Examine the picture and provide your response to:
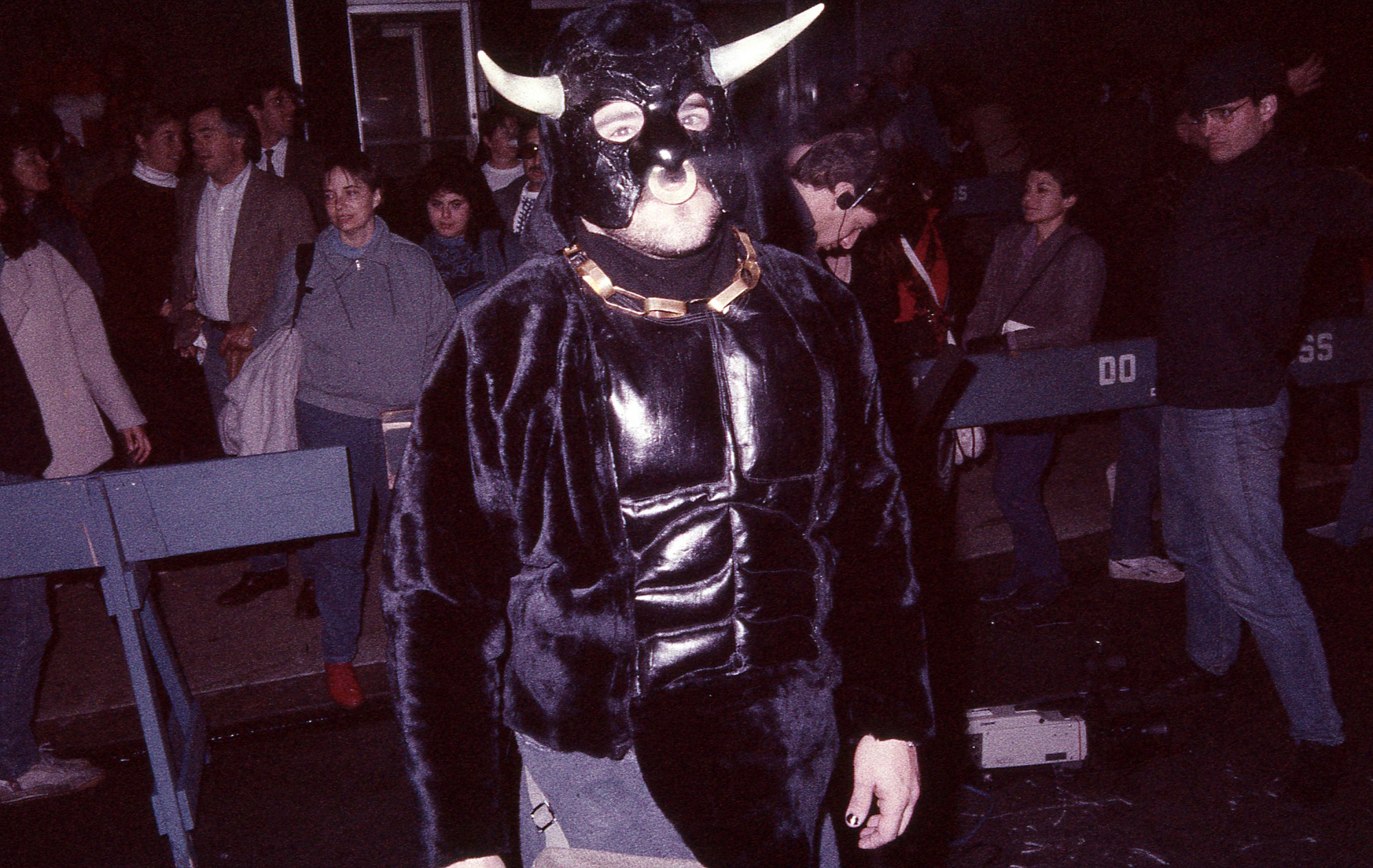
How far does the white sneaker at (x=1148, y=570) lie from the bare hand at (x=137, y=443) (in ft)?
14.9

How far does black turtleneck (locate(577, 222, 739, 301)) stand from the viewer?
5.58 feet

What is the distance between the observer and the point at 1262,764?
3822 mm

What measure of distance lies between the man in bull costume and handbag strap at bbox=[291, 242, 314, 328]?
291 centimetres

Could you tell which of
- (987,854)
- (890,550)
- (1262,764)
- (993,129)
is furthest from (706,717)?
(993,129)

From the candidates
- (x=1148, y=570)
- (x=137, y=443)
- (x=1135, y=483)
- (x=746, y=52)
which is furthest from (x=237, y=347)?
(x=1148, y=570)

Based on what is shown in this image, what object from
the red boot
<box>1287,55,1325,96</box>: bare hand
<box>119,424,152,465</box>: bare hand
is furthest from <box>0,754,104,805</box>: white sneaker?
<box>1287,55,1325,96</box>: bare hand

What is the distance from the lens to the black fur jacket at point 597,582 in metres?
1.61

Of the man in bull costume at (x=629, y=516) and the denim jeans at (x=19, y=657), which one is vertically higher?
the man in bull costume at (x=629, y=516)

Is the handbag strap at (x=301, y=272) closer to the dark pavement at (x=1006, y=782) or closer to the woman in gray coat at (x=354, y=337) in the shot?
the woman in gray coat at (x=354, y=337)

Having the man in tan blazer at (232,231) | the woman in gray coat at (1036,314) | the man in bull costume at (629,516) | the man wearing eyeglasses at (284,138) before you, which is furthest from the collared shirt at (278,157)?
the man in bull costume at (629,516)

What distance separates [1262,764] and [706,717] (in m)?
3.02

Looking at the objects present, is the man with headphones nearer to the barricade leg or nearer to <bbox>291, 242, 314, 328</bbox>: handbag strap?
<bbox>291, 242, 314, 328</bbox>: handbag strap

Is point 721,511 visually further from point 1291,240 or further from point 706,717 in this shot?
point 1291,240

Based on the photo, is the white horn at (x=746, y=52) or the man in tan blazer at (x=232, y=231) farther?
the man in tan blazer at (x=232, y=231)
